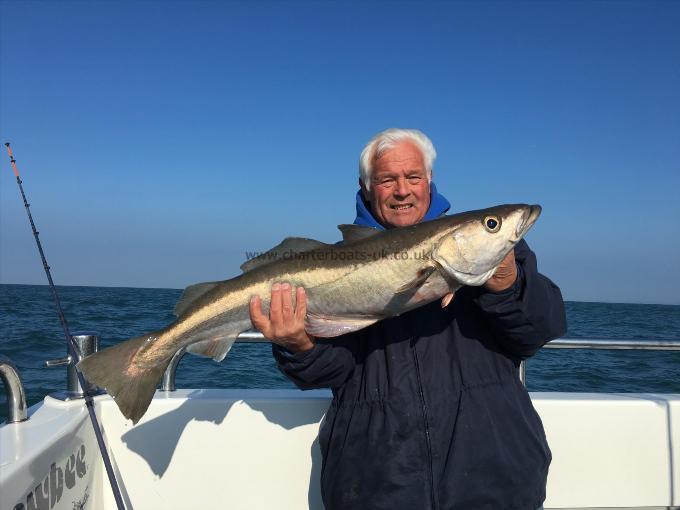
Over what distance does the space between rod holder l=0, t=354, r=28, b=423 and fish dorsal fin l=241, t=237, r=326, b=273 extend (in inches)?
60.4

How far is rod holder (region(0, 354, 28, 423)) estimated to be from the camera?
116 inches

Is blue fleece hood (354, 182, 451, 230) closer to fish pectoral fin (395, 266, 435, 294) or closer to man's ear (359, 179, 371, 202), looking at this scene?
man's ear (359, 179, 371, 202)

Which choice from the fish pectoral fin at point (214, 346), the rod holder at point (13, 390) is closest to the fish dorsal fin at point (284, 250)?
the fish pectoral fin at point (214, 346)

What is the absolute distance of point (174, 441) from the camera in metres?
3.98

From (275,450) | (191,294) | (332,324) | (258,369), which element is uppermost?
(191,294)

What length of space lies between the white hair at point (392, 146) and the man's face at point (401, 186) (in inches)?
1.4

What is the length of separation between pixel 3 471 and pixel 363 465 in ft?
6.04

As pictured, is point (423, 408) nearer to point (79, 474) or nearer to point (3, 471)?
point (3, 471)

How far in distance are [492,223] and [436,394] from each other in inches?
42.8

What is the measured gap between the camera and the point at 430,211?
3512 millimetres

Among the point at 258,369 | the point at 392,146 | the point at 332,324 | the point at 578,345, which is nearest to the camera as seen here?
the point at 332,324

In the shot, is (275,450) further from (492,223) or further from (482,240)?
(492,223)

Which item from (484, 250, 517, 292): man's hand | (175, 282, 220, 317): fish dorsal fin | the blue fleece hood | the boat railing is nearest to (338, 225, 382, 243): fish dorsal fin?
the blue fleece hood

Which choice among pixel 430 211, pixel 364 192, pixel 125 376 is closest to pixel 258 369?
pixel 125 376
